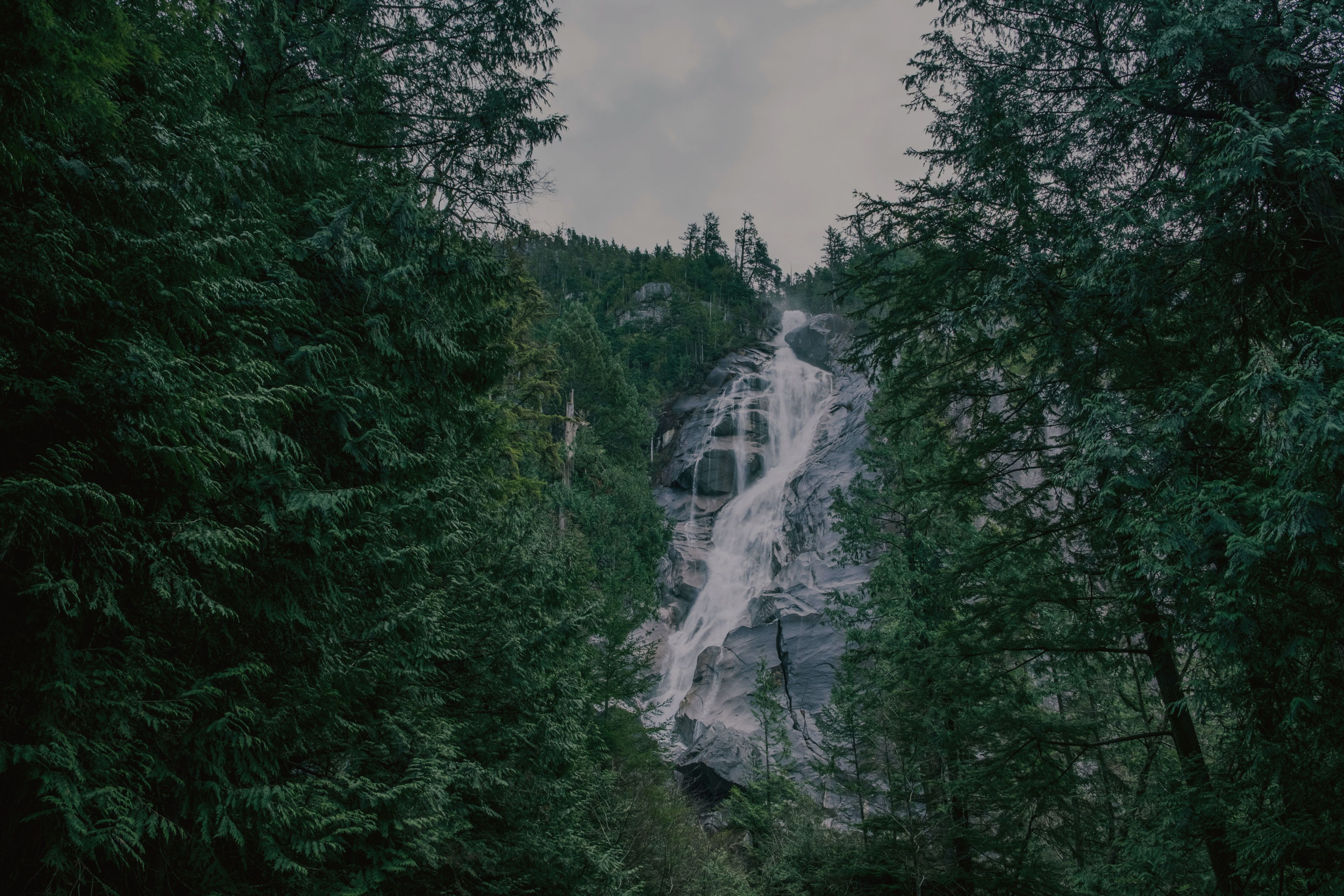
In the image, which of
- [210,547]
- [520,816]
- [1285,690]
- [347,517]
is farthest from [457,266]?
[1285,690]

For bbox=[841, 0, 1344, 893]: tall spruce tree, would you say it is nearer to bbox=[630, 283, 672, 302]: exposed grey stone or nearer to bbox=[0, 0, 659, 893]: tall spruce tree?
bbox=[0, 0, 659, 893]: tall spruce tree

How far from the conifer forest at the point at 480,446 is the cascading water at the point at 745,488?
57.1 ft

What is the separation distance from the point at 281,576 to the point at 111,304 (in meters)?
1.94

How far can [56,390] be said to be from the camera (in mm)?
2895

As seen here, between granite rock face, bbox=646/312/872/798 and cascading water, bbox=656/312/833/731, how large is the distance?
0.32 feet

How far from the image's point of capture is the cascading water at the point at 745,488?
27.5 metres

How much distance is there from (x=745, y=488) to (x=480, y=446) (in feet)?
96.8

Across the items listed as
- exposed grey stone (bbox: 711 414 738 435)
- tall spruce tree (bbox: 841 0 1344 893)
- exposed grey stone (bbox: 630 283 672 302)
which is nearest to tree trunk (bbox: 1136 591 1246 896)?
tall spruce tree (bbox: 841 0 1344 893)

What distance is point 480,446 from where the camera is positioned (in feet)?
26.2

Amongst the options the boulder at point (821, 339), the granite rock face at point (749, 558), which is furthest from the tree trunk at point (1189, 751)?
the boulder at point (821, 339)

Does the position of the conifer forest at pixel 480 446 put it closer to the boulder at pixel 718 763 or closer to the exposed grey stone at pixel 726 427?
A: the boulder at pixel 718 763

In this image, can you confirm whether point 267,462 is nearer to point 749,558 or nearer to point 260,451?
point 260,451

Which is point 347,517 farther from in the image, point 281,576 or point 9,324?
point 9,324

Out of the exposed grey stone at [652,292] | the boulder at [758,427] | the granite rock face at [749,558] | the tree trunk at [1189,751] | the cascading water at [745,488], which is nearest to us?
the tree trunk at [1189,751]
